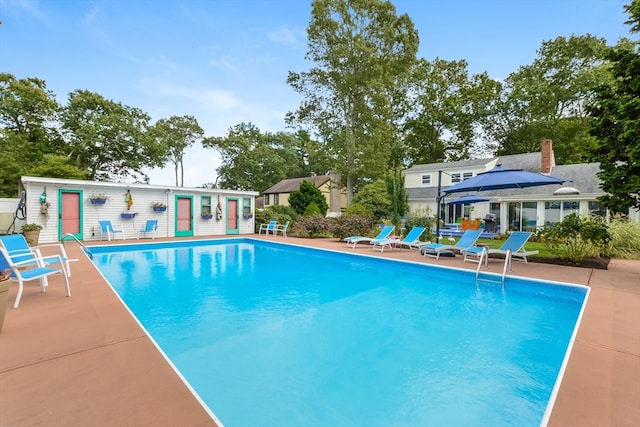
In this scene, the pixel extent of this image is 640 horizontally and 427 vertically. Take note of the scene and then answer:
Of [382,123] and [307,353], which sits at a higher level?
[382,123]

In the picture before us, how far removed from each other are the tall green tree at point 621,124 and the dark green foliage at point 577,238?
122 centimetres

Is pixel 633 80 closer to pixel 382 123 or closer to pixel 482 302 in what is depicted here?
pixel 482 302

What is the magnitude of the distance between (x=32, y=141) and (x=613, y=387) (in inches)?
1246

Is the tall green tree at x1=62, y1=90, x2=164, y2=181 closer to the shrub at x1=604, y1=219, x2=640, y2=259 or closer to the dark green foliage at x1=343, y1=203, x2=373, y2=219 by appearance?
the dark green foliage at x1=343, y1=203, x2=373, y2=219

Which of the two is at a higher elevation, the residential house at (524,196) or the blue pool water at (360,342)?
the residential house at (524,196)

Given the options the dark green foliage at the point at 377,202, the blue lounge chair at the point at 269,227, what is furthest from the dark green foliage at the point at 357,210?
the blue lounge chair at the point at 269,227

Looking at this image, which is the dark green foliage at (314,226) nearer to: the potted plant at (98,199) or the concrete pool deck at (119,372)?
the potted plant at (98,199)

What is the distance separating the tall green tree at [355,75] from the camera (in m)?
21.6

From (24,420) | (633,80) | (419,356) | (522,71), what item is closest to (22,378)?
(24,420)

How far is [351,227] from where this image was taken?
593 inches

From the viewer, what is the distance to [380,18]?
22172 millimetres

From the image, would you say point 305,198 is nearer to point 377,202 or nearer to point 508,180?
point 377,202

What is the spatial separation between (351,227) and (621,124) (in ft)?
32.1

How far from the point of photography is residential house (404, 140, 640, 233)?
1619cm
